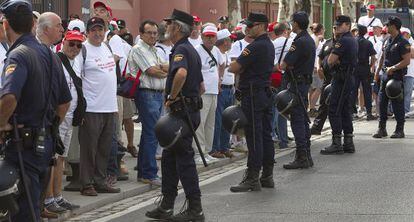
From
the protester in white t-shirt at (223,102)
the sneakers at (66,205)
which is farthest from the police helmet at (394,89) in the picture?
the sneakers at (66,205)

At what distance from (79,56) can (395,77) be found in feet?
24.9

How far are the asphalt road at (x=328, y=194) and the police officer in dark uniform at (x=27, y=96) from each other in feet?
9.07

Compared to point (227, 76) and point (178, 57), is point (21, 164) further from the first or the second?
point (227, 76)

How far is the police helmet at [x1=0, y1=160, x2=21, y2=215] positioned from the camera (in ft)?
20.1

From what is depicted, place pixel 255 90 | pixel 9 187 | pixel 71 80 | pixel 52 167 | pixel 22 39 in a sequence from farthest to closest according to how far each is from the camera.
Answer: pixel 255 90
pixel 71 80
pixel 52 167
pixel 22 39
pixel 9 187

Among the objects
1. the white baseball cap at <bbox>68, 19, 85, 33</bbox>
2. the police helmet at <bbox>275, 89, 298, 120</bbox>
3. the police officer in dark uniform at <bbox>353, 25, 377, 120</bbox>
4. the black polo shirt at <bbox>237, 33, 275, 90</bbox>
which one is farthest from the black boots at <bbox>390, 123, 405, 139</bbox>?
the white baseball cap at <bbox>68, 19, 85, 33</bbox>

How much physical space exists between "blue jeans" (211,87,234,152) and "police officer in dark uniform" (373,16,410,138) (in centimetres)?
335

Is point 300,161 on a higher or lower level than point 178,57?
lower

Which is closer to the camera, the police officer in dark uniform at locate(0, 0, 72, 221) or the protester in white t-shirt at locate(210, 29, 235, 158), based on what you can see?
the police officer in dark uniform at locate(0, 0, 72, 221)

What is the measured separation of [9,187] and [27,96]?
0.66 meters

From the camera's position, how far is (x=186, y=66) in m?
8.73

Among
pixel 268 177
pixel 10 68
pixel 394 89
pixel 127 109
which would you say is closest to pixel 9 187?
pixel 10 68

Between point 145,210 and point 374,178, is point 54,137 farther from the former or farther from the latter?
point 374,178

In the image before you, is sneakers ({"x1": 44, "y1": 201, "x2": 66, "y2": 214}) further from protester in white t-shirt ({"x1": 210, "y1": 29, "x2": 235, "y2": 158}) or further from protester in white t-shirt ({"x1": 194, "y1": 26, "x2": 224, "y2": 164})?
protester in white t-shirt ({"x1": 210, "y1": 29, "x2": 235, "y2": 158})
